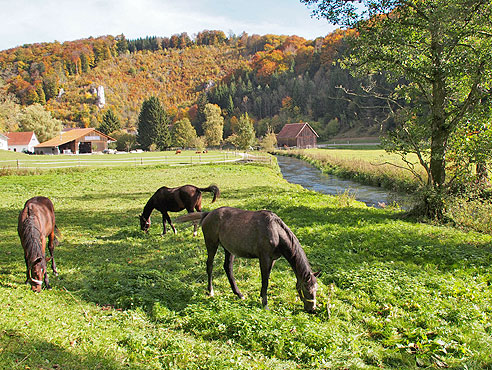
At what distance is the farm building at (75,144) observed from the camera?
239 feet

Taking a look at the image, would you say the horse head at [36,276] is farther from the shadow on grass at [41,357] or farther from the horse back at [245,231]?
the horse back at [245,231]

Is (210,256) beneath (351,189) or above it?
above

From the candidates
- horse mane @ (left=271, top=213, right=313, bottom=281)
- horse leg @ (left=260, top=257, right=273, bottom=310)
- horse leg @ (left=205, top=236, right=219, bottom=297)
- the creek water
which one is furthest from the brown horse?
the creek water

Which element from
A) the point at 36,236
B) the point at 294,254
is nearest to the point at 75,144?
the point at 36,236

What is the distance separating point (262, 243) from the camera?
602 cm

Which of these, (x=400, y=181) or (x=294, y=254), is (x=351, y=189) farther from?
(x=294, y=254)

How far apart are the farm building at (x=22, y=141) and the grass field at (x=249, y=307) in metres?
83.9

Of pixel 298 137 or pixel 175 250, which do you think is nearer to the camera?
pixel 175 250

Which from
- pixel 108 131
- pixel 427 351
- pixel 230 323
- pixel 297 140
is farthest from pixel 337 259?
pixel 108 131

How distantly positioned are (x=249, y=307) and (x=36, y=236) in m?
4.37

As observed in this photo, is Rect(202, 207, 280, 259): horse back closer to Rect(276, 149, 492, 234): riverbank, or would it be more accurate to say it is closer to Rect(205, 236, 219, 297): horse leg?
Rect(205, 236, 219, 297): horse leg

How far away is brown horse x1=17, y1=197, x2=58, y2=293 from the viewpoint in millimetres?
5945

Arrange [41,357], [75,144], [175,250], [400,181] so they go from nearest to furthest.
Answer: [41,357], [175,250], [400,181], [75,144]

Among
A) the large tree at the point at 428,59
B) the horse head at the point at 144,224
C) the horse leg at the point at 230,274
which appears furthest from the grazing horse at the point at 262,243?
the large tree at the point at 428,59
